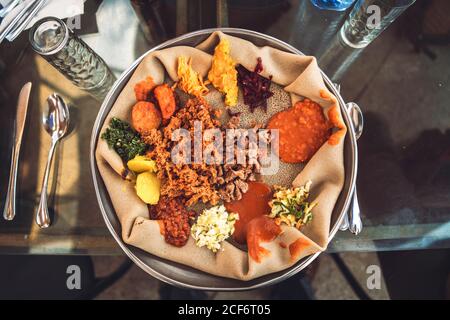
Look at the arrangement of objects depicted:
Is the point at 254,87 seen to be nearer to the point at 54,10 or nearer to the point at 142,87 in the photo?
the point at 142,87

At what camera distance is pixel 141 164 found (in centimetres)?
106

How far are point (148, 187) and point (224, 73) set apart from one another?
1.29 ft

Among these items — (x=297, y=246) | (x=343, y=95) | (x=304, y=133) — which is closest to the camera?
(x=297, y=246)

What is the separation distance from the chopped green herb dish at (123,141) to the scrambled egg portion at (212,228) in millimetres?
260

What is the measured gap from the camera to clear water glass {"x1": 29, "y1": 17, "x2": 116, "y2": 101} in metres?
1.02

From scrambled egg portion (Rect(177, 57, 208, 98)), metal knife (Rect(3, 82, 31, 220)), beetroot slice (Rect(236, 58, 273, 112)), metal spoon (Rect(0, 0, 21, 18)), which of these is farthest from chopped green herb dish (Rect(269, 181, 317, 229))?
metal spoon (Rect(0, 0, 21, 18))

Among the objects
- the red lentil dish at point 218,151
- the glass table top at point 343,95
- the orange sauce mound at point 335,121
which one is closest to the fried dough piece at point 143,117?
the red lentil dish at point 218,151

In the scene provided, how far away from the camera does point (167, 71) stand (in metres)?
1.14

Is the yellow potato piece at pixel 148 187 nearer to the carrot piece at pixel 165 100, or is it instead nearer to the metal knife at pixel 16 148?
the carrot piece at pixel 165 100

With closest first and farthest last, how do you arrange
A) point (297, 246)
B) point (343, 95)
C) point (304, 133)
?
point (297, 246)
point (304, 133)
point (343, 95)

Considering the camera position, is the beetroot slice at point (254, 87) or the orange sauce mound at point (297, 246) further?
the beetroot slice at point (254, 87)

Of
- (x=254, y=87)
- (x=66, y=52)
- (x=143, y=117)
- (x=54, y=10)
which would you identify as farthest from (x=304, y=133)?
(x=54, y=10)

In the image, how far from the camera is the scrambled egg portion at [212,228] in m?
1.05

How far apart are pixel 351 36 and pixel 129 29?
0.72 m
